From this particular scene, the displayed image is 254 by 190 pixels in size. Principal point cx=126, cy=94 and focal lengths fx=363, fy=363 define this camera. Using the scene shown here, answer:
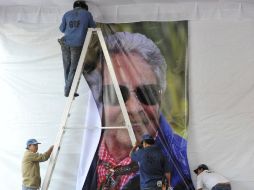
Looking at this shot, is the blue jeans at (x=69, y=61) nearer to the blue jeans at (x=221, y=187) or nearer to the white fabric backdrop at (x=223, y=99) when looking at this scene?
the white fabric backdrop at (x=223, y=99)

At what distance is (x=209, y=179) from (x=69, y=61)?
1.94 metres

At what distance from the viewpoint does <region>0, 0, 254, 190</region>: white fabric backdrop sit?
403 centimetres

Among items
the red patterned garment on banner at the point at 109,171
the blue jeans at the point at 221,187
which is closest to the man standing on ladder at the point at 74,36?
the red patterned garment on banner at the point at 109,171

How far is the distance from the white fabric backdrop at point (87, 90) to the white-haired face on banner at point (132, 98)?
33 cm

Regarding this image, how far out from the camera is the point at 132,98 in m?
4.08

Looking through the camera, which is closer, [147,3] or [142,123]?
[142,123]

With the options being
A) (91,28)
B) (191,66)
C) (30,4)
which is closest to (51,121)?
(91,28)

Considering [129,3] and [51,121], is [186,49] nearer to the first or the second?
[129,3]

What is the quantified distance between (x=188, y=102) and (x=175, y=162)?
69 centimetres

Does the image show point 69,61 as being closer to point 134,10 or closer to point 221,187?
point 134,10

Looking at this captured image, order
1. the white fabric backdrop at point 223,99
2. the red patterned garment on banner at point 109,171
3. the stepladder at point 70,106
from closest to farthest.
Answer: the stepladder at point 70,106, the red patterned garment on banner at point 109,171, the white fabric backdrop at point 223,99

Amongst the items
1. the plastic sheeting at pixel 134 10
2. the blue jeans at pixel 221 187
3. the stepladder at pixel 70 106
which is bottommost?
the blue jeans at pixel 221 187

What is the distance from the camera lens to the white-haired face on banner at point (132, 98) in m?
4.02

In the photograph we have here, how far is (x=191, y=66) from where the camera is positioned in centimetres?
420
